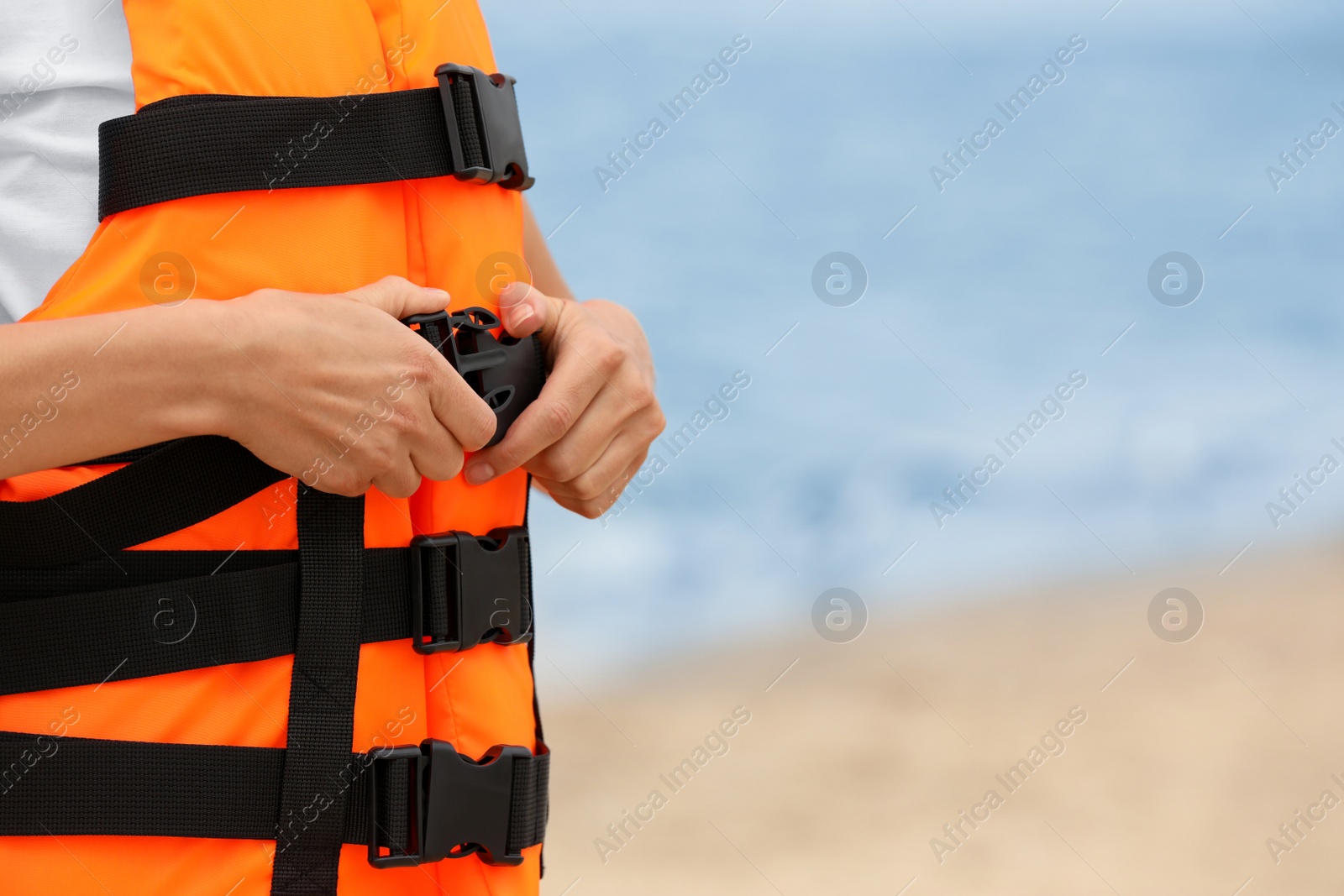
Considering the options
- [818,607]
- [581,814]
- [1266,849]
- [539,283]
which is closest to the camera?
[539,283]

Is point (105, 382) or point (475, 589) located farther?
point (475, 589)

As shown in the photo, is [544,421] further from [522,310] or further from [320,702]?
[320,702]

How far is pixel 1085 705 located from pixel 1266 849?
1903 millimetres

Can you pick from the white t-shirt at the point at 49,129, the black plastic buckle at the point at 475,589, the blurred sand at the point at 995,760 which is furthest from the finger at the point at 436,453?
the blurred sand at the point at 995,760

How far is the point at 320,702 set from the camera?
3.75 feet

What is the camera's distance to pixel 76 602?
1084mm

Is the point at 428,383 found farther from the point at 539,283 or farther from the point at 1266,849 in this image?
the point at 1266,849

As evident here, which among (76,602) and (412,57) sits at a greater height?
(412,57)

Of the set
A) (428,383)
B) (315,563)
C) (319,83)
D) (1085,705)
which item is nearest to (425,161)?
(319,83)

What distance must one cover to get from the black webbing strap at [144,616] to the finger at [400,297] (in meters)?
0.27

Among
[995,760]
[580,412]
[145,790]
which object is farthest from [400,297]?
[995,760]

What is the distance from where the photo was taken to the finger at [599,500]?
1.42m

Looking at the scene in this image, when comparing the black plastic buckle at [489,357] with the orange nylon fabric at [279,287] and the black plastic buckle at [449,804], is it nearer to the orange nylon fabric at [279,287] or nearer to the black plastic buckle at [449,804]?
the orange nylon fabric at [279,287]

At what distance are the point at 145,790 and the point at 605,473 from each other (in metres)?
0.61
